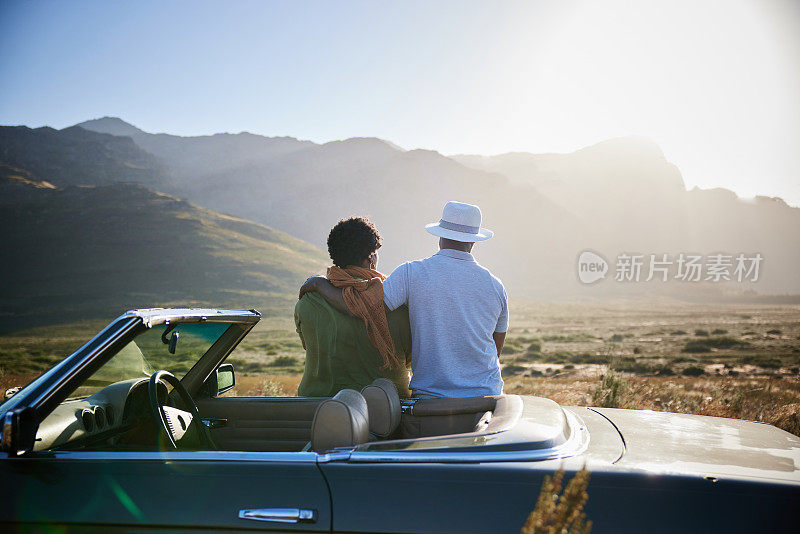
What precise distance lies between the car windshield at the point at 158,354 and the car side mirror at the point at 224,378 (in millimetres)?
305

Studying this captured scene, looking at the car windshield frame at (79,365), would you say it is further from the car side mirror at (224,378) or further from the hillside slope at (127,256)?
the hillside slope at (127,256)

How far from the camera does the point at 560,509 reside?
185cm

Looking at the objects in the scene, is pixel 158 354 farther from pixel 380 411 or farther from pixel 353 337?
pixel 353 337

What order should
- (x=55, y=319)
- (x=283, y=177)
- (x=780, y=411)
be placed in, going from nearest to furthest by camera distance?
(x=780, y=411)
(x=55, y=319)
(x=283, y=177)

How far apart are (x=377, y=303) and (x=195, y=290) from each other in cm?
8986

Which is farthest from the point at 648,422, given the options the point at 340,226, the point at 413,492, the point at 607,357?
the point at 607,357

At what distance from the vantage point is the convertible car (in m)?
1.96

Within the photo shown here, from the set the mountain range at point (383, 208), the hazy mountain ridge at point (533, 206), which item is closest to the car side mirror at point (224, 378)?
the mountain range at point (383, 208)

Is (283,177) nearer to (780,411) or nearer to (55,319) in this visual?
(55,319)

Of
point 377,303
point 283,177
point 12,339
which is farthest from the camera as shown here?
point 283,177

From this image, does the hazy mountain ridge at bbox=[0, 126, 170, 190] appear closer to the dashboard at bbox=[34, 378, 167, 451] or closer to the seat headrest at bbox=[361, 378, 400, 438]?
the dashboard at bbox=[34, 378, 167, 451]

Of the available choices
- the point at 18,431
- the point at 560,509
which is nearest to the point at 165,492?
the point at 18,431

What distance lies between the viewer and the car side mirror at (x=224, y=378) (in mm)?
3736

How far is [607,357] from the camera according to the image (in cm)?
3903
